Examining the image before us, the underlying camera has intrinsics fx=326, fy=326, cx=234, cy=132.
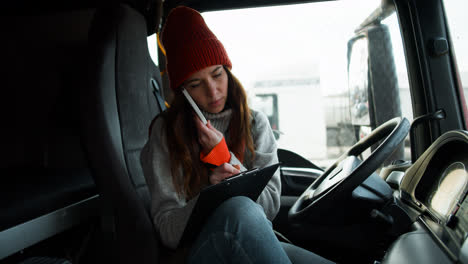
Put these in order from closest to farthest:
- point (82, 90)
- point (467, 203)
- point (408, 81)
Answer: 1. point (467, 203)
2. point (82, 90)
3. point (408, 81)

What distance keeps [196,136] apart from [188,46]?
26 centimetres

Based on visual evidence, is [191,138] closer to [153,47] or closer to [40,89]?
[153,47]

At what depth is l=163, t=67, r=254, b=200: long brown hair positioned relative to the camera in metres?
0.89

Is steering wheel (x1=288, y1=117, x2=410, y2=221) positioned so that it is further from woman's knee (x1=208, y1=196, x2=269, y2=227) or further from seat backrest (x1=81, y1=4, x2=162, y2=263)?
seat backrest (x1=81, y1=4, x2=162, y2=263)

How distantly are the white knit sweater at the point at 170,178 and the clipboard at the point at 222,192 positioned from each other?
3cm

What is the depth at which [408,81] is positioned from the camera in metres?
0.99

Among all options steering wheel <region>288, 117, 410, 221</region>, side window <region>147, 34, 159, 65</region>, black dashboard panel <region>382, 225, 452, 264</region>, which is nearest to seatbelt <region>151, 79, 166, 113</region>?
side window <region>147, 34, 159, 65</region>

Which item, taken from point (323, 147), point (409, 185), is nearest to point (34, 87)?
point (323, 147)

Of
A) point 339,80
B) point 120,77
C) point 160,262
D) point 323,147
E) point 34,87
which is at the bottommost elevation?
point 160,262

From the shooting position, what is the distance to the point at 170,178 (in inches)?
34.0

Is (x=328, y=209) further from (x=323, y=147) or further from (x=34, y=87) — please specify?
(x=34, y=87)

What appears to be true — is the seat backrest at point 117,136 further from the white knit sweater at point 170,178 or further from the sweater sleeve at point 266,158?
the sweater sleeve at point 266,158

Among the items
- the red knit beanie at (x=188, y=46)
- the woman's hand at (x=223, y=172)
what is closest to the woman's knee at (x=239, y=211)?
the woman's hand at (x=223, y=172)

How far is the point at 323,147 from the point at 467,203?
96 centimetres
